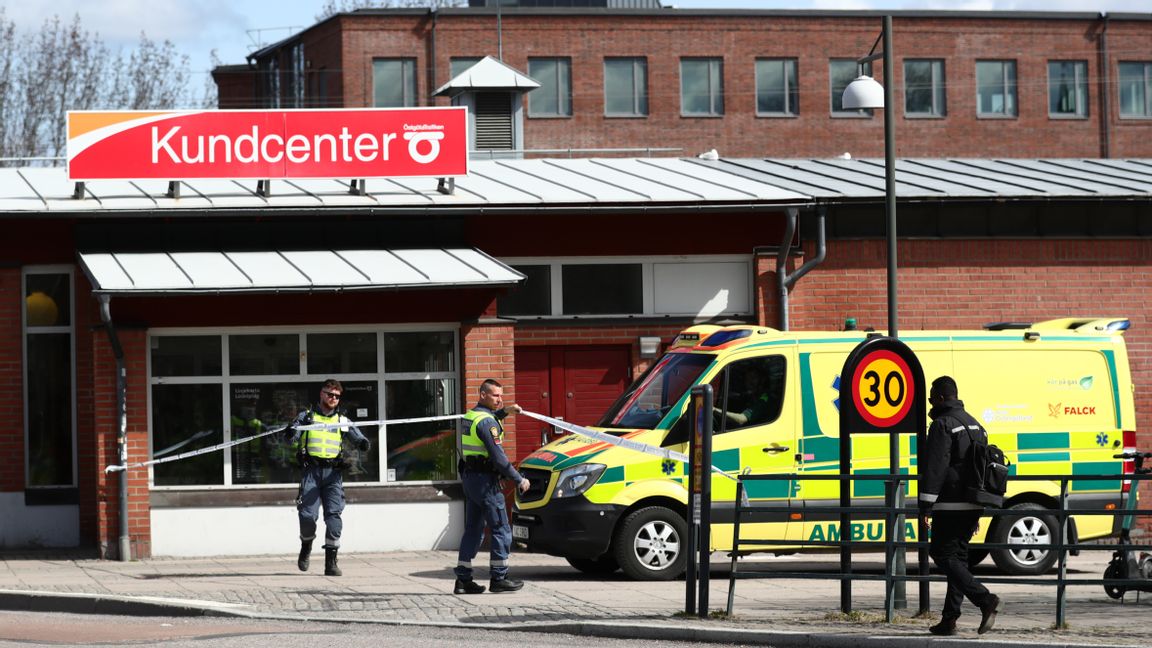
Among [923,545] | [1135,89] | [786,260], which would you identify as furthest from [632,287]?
[1135,89]

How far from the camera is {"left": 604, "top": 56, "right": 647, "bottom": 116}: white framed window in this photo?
179ft

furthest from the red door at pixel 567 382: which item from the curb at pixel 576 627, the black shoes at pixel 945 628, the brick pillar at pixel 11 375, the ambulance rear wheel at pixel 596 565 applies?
the black shoes at pixel 945 628

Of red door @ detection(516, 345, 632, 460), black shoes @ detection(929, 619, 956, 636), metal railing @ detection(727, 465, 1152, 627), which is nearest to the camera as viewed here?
black shoes @ detection(929, 619, 956, 636)

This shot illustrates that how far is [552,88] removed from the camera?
54.1 metres

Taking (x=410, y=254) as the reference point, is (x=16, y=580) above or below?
below

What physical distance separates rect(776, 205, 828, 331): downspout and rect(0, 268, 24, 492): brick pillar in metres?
8.49

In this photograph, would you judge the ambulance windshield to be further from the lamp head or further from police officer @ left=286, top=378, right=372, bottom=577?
the lamp head

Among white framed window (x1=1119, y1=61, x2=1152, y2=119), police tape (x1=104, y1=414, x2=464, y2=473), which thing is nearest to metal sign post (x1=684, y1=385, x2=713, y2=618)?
police tape (x1=104, y1=414, x2=464, y2=473)

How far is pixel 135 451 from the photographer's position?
56.4 feet

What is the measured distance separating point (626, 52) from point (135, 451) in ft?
128

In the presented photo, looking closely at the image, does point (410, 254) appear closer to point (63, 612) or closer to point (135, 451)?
point (135, 451)

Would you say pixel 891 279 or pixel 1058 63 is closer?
pixel 891 279

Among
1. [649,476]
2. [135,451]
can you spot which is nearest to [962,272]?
[649,476]

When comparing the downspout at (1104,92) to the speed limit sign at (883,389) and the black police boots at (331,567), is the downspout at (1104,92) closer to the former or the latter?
the black police boots at (331,567)
